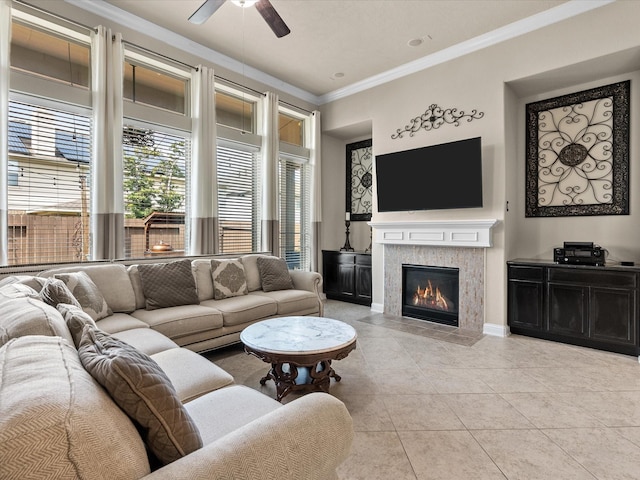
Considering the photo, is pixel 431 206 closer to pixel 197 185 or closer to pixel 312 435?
pixel 197 185

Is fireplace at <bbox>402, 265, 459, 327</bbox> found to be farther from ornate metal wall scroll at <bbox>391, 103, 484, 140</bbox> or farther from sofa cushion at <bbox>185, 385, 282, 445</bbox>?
sofa cushion at <bbox>185, 385, 282, 445</bbox>

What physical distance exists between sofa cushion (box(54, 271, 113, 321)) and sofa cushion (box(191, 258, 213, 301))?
89 centimetres

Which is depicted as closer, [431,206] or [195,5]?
[195,5]

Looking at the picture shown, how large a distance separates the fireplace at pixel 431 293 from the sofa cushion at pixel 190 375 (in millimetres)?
3359

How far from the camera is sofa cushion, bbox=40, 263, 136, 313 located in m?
2.86

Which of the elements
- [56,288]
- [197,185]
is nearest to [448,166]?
[197,185]

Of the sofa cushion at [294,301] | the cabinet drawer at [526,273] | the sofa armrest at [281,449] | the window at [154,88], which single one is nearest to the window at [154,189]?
the window at [154,88]

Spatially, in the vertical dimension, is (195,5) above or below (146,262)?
above

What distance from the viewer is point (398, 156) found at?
4.62 metres

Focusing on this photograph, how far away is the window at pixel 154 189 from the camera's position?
3693mm

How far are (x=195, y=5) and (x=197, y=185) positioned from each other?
6.02 feet

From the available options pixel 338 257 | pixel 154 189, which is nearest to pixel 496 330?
pixel 338 257

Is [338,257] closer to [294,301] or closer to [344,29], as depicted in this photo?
[294,301]

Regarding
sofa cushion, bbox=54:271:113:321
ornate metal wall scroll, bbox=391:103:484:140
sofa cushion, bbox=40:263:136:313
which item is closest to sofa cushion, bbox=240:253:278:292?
sofa cushion, bbox=40:263:136:313
